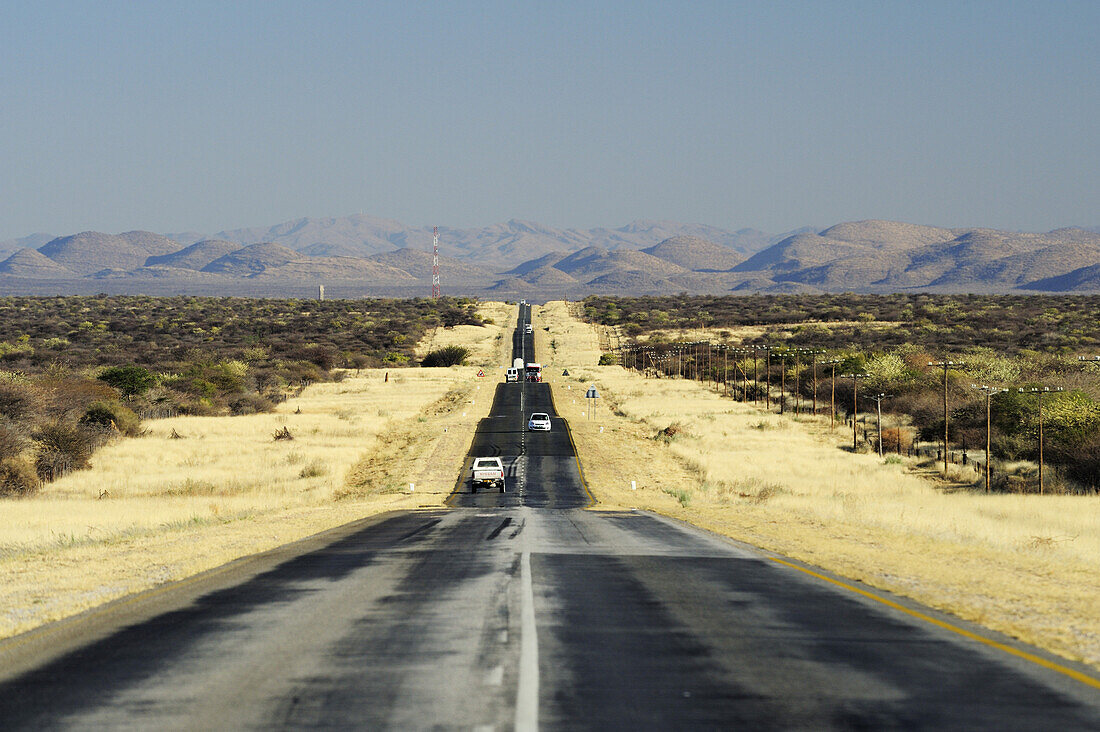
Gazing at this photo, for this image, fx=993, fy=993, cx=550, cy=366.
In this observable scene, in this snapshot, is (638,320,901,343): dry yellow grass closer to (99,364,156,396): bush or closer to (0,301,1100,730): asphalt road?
(99,364,156,396): bush

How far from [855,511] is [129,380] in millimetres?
52076

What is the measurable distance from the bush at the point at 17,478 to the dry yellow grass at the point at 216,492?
3.10ft

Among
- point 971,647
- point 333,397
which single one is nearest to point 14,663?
point 971,647

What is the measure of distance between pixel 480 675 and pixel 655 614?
141 inches

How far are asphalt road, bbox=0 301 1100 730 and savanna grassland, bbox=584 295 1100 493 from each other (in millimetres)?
32361

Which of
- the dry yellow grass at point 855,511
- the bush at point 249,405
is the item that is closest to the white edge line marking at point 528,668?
the dry yellow grass at point 855,511

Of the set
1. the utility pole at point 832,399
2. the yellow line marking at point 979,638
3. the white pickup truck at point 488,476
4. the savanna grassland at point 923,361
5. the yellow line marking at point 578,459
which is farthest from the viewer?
the utility pole at point 832,399

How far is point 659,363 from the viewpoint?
11356 cm

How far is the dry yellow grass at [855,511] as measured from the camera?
1353 cm

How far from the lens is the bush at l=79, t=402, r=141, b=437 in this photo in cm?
5153

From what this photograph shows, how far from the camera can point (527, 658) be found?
9414mm

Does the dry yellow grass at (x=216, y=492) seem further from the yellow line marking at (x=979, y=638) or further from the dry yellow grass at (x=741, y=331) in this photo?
the dry yellow grass at (x=741, y=331)

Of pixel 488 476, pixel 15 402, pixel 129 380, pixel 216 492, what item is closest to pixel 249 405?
pixel 129 380

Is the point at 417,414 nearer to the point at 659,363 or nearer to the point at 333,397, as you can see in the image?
the point at 333,397
